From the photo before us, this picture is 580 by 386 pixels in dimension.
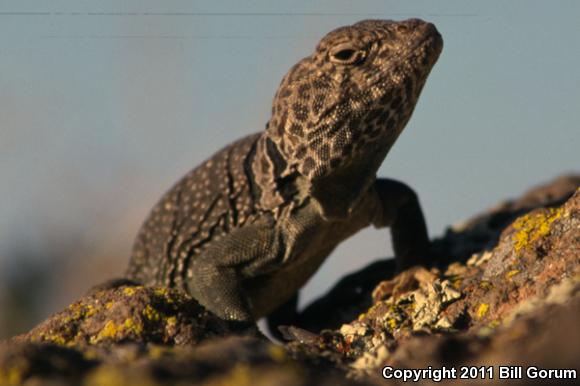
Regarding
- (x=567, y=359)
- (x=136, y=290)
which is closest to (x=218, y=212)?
(x=136, y=290)

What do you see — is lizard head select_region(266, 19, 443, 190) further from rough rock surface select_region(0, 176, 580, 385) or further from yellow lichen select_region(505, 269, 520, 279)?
yellow lichen select_region(505, 269, 520, 279)

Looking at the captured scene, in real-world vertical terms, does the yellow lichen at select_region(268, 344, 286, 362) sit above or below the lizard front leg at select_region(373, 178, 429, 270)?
above

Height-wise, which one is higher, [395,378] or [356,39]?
[356,39]

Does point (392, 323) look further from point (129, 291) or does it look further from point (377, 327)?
point (129, 291)

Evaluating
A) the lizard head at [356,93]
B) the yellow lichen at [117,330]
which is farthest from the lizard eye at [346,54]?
the yellow lichen at [117,330]

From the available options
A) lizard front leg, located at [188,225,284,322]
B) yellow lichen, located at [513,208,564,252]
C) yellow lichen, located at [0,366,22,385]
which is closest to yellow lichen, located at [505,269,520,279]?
yellow lichen, located at [513,208,564,252]

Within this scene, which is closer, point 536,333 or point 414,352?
point 536,333

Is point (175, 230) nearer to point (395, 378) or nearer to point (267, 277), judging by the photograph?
point (267, 277)

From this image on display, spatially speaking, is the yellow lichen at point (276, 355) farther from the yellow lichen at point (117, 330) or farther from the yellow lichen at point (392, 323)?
the yellow lichen at point (392, 323)
